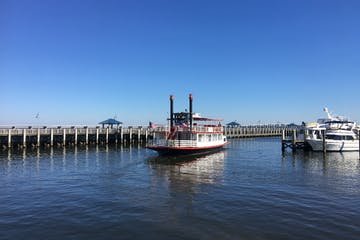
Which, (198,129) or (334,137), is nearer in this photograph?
(198,129)

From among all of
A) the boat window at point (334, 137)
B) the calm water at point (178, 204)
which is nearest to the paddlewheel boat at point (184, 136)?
the calm water at point (178, 204)

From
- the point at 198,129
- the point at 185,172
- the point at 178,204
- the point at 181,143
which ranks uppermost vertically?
the point at 198,129

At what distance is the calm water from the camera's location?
1316cm

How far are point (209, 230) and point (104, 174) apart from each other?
1623 centimetres

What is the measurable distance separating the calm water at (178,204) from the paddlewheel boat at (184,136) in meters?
11.0

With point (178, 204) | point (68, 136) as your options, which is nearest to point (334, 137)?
point (178, 204)

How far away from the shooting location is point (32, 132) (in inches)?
2132

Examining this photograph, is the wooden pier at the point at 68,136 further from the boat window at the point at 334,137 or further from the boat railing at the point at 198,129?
the boat window at the point at 334,137

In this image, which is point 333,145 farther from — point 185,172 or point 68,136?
point 68,136

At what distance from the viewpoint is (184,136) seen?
43.2 meters

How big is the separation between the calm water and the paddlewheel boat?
11013 millimetres

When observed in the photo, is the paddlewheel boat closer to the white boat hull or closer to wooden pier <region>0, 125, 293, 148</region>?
wooden pier <region>0, 125, 293, 148</region>

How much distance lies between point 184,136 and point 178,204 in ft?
85.1

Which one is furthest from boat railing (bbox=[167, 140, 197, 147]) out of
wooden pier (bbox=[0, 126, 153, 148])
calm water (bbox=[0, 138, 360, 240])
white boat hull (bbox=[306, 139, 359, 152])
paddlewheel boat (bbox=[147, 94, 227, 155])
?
wooden pier (bbox=[0, 126, 153, 148])
